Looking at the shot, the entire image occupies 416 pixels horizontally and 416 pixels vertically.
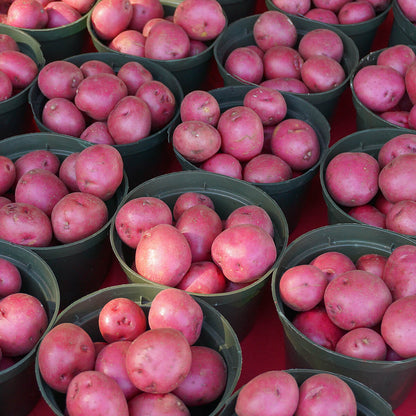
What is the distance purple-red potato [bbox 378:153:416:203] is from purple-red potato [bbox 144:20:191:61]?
0.99 meters

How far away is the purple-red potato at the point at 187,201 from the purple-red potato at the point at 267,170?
188 millimetres

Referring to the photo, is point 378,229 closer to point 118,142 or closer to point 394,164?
point 394,164

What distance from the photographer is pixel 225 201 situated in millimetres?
1669

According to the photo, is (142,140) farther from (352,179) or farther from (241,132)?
(352,179)

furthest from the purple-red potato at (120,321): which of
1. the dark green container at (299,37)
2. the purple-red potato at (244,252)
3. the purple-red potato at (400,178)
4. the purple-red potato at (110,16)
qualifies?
the purple-red potato at (110,16)

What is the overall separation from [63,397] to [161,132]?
37.9 inches

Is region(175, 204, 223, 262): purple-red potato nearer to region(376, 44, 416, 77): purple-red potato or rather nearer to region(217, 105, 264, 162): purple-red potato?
region(217, 105, 264, 162): purple-red potato

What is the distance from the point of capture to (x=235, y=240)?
141 cm

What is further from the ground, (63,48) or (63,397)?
(63,48)

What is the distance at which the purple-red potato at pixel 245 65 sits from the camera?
209 cm

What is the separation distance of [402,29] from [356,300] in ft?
4.86

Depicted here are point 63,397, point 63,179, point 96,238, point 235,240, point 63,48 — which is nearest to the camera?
point 63,397

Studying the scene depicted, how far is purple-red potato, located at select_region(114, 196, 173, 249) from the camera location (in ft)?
4.82

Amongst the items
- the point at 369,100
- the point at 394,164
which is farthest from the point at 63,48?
the point at 394,164
